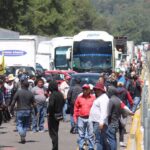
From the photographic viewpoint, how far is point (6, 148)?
19.5 meters

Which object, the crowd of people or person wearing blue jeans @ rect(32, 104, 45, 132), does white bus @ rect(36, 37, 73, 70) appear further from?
person wearing blue jeans @ rect(32, 104, 45, 132)

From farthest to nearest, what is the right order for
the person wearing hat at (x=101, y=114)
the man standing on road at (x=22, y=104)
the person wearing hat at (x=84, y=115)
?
the man standing on road at (x=22, y=104)
the person wearing hat at (x=84, y=115)
the person wearing hat at (x=101, y=114)

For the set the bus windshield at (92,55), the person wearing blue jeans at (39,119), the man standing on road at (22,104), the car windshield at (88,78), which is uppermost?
the bus windshield at (92,55)

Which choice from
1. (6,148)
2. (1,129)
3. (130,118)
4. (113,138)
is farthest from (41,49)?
(113,138)

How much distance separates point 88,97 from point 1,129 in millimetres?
7509

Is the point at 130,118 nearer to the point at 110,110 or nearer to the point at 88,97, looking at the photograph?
the point at 88,97

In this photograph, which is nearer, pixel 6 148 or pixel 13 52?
pixel 6 148

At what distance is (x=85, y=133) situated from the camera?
17.7m

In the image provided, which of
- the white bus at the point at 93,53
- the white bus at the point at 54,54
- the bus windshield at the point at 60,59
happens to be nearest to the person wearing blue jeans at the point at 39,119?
the white bus at the point at 93,53

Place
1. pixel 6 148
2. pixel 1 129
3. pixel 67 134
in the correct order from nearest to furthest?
pixel 6 148 < pixel 67 134 < pixel 1 129

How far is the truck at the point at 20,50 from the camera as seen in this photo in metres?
42.4

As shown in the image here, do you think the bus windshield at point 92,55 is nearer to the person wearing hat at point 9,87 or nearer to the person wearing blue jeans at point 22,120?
the person wearing hat at point 9,87

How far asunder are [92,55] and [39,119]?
21.9 m

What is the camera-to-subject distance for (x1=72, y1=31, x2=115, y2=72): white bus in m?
44.6
